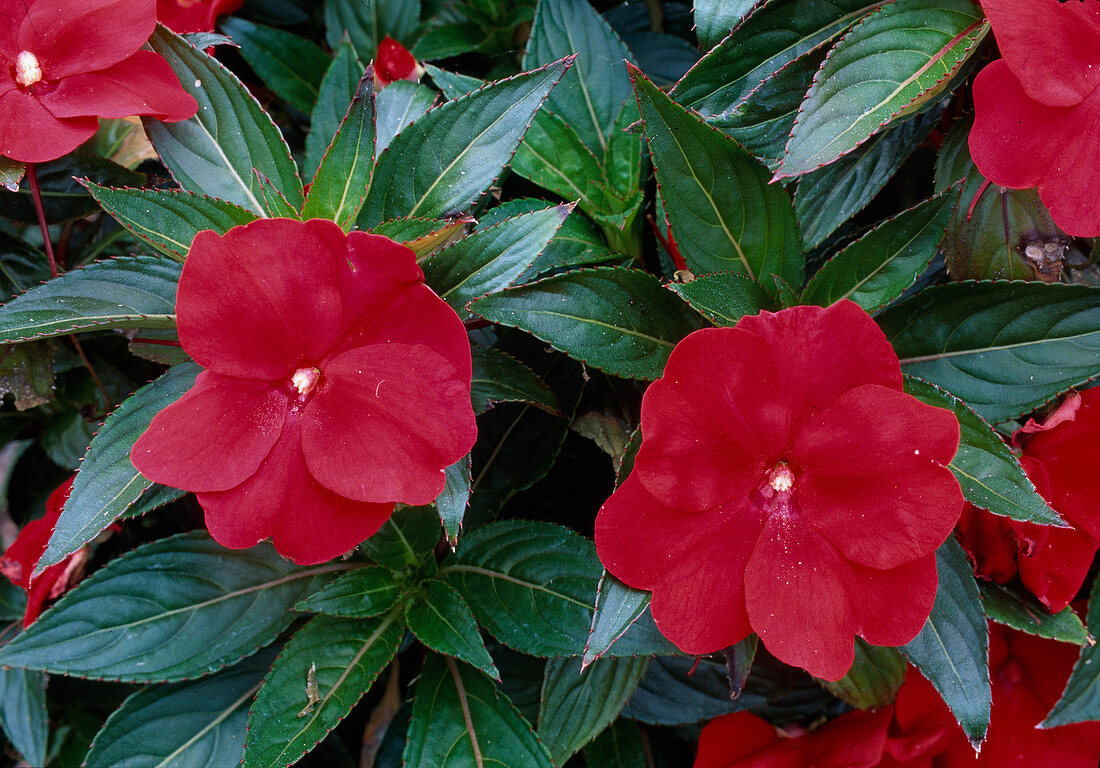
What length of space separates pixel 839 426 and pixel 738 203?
10.9 inches

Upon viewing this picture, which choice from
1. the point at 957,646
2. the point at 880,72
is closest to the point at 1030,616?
the point at 957,646

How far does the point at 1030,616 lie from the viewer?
2.74ft

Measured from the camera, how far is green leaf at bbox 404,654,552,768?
94cm

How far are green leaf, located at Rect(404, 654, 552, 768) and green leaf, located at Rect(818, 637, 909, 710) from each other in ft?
1.15

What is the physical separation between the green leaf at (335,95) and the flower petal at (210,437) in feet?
1.79

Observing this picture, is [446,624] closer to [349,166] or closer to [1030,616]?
[349,166]

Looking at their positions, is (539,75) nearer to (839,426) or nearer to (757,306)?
(757,306)

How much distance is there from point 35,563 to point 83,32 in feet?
2.02

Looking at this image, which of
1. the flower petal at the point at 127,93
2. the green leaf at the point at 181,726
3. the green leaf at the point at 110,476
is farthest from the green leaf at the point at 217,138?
the green leaf at the point at 181,726

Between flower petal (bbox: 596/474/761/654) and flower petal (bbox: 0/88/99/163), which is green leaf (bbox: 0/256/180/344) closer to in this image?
flower petal (bbox: 0/88/99/163)

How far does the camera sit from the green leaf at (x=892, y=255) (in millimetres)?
773

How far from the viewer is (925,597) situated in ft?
2.11

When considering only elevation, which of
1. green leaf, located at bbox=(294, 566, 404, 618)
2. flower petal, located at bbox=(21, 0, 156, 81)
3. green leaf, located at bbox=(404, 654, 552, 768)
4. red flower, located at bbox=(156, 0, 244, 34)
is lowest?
green leaf, located at bbox=(404, 654, 552, 768)

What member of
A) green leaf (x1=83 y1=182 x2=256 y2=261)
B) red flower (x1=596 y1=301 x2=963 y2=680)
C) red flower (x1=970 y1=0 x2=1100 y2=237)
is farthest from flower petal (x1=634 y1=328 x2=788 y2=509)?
green leaf (x1=83 y1=182 x2=256 y2=261)
